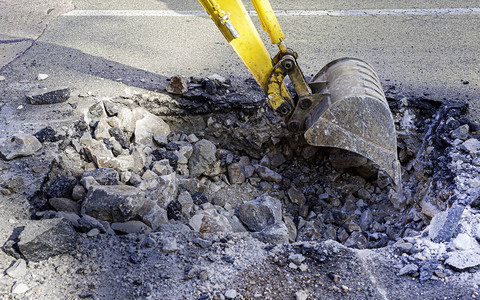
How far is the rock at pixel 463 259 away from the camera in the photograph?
2.24 metres

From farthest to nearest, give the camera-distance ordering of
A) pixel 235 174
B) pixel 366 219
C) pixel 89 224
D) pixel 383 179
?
pixel 235 174 → pixel 383 179 → pixel 366 219 → pixel 89 224

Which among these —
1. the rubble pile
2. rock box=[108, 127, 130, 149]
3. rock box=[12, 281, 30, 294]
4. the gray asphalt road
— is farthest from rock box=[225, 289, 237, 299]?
the gray asphalt road

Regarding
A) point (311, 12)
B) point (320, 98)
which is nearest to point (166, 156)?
point (320, 98)

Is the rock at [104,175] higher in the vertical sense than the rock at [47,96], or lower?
lower

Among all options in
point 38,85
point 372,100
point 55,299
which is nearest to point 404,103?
point 372,100

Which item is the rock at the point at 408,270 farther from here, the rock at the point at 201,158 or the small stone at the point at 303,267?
the rock at the point at 201,158

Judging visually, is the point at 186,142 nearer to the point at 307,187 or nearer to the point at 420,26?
the point at 307,187

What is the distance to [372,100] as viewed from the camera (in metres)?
2.79

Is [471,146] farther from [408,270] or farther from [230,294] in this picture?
[230,294]

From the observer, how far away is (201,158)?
3629 mm

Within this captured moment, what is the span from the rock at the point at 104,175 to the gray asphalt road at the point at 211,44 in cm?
111

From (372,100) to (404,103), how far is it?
101cm

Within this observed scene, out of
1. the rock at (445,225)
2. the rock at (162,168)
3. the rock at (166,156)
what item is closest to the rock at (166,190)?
the rock at (162,168)

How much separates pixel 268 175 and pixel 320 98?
99 centimetres
